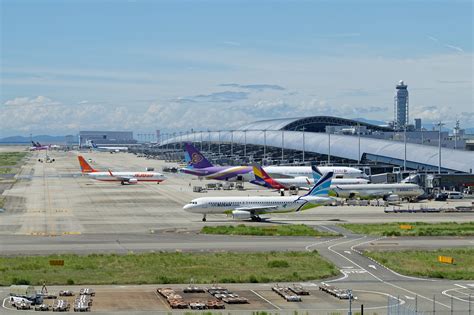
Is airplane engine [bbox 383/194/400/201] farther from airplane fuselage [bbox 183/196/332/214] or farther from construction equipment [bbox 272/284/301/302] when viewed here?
construction equipment [bbox 272/284/301/302]

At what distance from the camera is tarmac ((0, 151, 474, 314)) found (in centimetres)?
4834

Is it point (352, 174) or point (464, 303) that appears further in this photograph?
point (352, 174)

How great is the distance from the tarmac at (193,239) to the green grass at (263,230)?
2.48 m

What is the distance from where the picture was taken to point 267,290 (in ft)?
170

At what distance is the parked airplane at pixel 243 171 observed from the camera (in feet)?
507

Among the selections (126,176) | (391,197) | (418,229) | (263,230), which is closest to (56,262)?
(263,230)

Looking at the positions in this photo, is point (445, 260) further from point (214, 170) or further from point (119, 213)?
point (214, 170)

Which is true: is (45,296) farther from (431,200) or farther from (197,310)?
(431,200)

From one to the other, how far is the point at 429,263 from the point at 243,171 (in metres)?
94.8

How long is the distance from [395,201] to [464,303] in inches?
3002

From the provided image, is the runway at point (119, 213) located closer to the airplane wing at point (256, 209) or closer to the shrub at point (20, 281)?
the airplane wing at point (256, 209)

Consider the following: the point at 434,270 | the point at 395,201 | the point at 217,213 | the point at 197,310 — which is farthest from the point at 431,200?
the point at 197,310

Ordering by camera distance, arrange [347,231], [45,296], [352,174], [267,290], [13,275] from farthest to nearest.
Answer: [352,174] < [347,231] < [13,275] < [267,290] < [45,296]

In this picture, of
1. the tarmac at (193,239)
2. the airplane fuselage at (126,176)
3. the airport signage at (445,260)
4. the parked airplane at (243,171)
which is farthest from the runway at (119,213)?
the airport signage at (445,260)
